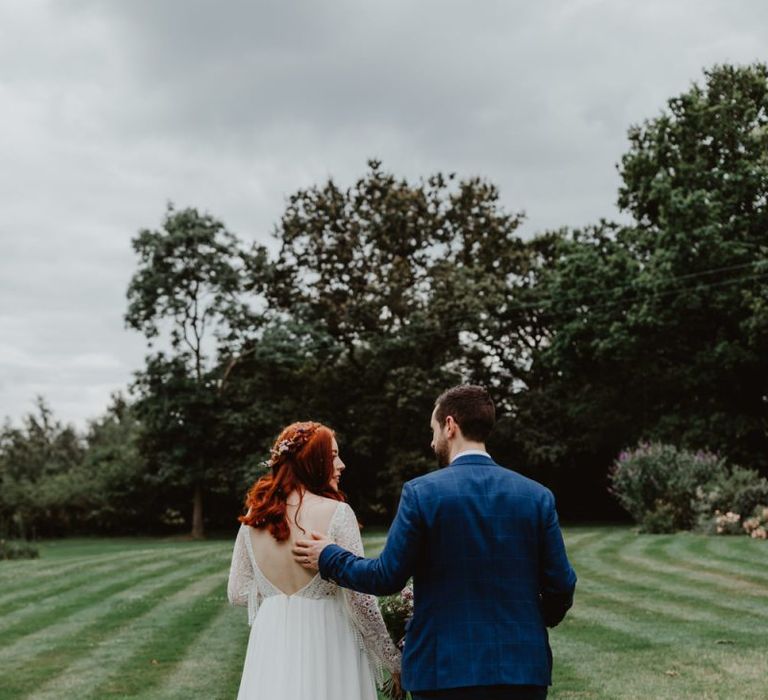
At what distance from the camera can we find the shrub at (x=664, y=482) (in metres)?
20.6

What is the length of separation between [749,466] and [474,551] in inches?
1053

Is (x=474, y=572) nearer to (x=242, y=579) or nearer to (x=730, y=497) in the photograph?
(x=242, y=579)

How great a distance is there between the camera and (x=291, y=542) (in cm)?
397

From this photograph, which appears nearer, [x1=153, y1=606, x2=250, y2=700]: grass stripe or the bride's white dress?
the bride's white dress

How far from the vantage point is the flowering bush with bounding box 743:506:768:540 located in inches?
690

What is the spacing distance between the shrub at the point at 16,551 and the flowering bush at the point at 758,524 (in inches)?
667

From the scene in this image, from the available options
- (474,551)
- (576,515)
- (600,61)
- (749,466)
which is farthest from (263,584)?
(576,515)

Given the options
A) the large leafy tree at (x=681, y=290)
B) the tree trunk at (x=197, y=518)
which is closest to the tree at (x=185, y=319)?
the tree trunk at (x=197, y=518)

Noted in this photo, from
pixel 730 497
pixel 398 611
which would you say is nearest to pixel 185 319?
pixel 730 497

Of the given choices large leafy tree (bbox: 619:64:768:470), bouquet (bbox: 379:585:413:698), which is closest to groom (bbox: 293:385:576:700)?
bouquet (bbox: 379:585:413:698)

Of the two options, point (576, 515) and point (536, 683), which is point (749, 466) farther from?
point (536, 683)

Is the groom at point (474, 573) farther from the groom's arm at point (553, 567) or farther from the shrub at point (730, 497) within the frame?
the shrub at point (730, 497)

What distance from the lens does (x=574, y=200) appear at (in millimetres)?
32562

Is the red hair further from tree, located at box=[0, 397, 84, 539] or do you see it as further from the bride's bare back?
tree, located at box=[0, 397, 84, 539]
